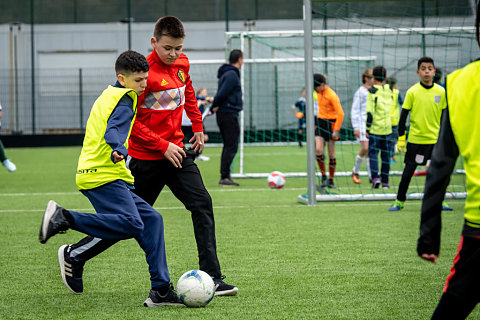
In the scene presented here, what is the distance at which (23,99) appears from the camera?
2730 cm

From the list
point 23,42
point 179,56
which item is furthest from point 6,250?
point 23,42

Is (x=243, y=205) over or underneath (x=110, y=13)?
underneath

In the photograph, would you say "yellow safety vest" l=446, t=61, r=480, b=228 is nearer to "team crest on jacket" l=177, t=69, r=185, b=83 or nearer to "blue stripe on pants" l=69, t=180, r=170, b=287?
"blue stripe on pants" l=69, t=180, r=170, b=287

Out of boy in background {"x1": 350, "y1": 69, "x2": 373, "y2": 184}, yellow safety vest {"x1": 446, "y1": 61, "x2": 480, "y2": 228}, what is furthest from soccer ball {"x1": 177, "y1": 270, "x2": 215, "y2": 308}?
boy in background {"x1": 350, "y1": 69, "x2": 373, "y2": 184}

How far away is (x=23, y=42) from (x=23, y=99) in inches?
103

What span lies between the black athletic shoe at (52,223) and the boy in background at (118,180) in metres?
0.09

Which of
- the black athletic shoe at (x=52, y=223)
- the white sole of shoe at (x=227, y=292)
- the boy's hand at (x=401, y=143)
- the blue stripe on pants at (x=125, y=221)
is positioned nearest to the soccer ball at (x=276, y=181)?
the boy's hand at (x=401, y=143)

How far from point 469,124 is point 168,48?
2574 millimetres

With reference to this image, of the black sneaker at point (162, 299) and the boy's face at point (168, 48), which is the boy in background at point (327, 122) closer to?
the boy's face at point (168, 48)

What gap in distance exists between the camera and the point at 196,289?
4.61m

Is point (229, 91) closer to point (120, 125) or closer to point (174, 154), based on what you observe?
point (174, 154)

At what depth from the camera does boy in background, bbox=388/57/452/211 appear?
9062 millimetres

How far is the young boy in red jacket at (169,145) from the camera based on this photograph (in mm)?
4875

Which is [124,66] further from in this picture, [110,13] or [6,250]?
[110,13]
